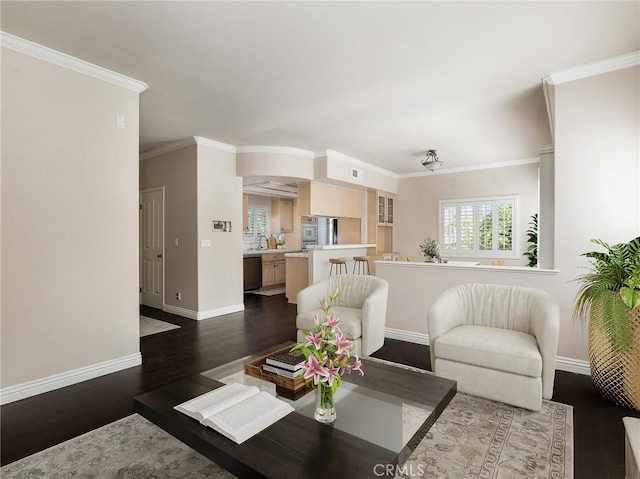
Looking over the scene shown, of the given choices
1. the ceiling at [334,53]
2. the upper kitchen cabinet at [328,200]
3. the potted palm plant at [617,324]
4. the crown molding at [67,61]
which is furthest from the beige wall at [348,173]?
the potted palm plant at [617,324]

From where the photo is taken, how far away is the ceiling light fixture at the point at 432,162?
18.5 ft

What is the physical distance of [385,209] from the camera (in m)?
8.14

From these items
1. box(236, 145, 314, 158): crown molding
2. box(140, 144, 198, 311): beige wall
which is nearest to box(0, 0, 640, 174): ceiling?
box(140, 144, 198, 311): beige wall

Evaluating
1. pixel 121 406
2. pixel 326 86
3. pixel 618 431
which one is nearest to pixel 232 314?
pixel 121 406

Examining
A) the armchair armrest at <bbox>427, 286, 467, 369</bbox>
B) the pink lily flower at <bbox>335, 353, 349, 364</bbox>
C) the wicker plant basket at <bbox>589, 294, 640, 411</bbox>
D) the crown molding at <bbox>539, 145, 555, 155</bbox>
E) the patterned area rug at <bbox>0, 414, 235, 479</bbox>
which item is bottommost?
the patterned area rug at <bbox>0, 414, 235, 479</bbox>

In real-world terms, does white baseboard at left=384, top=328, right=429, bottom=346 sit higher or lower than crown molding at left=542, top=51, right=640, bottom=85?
lower

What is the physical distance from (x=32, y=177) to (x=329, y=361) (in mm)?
2889

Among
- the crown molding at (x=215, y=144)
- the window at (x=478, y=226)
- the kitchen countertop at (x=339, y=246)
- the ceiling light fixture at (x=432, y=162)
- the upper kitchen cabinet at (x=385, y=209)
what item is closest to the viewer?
the crown molding at (x=215, y=144)

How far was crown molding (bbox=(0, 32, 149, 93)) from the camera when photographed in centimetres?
267

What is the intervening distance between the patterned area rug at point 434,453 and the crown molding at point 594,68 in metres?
2.96

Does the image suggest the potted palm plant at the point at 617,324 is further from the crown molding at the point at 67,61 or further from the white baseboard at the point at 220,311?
the white baseboard at the point at 220,311

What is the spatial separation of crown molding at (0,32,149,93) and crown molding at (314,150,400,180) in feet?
10.4

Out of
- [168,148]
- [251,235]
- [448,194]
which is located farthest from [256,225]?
[448,194]

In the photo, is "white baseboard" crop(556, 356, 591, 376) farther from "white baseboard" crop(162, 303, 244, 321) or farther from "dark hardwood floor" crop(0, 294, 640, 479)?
"white baseboard" crop(162, 303, 244, 321)
